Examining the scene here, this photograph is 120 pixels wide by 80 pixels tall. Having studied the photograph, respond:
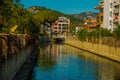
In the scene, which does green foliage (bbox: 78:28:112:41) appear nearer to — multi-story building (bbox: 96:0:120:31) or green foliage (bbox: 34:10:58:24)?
multi-story building (bbox: 96:0:120:31)

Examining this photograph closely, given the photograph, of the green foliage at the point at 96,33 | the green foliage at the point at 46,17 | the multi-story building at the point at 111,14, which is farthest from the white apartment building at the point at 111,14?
the green foliage at the point at 46,17

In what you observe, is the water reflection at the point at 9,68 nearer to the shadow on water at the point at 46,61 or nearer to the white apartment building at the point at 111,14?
the shadow on water at the point at 46,61

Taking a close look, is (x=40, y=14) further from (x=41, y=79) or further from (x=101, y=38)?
(x=41, y=79)

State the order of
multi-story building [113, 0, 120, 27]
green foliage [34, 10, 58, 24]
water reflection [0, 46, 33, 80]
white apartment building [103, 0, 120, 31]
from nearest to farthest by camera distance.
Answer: water reflection [0, 46, 33, 80] < multi-story building [113, 0, 120, 27] < white apartment building [103, 0, 120, 31] < green foliage [34, 10, 58, 24]

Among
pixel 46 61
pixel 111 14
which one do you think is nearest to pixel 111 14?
pixel 111 14

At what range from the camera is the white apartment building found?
283ft

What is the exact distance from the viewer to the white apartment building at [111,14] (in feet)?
283

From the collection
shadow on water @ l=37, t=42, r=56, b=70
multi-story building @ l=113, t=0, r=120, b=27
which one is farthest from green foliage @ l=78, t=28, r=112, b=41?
shadow on water @ l=37, t=42, r=56, b=70

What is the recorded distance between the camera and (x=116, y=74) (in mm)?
38531

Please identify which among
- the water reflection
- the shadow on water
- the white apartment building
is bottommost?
the shadow on water

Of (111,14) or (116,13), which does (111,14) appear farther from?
(116,13)

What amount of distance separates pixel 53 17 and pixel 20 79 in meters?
151

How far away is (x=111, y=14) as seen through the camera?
93.1 m

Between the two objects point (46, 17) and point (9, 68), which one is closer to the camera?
point (9, 68)
